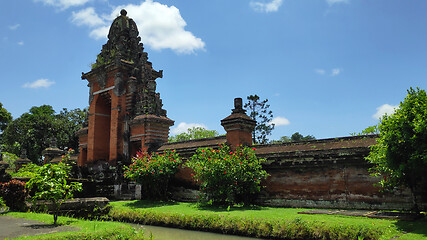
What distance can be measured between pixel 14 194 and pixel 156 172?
218 inches

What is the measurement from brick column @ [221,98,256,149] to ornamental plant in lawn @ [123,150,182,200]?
276cm

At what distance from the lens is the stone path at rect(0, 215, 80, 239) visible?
724 cm

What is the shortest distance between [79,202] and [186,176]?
189 inches

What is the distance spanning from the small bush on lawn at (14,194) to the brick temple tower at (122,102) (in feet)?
23.9

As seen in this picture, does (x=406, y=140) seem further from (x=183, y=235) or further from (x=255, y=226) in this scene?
(x=183, y=235)

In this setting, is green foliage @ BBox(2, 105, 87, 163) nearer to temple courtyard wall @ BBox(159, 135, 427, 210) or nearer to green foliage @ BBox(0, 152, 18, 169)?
green foliage @ BBox(0, 152, 18, 169)

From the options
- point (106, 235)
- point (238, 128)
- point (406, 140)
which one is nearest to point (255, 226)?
point (106, 235)

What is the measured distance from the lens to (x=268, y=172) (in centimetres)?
1280

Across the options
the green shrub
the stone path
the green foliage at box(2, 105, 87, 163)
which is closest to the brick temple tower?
the stone path

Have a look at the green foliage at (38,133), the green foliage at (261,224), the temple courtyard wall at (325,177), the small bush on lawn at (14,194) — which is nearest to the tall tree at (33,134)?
the green foliage at (38,133)

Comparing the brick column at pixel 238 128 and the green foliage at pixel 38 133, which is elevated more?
the green foliage at pixel 38 133

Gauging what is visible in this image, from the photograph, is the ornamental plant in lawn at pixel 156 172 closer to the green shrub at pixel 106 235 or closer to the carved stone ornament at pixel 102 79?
the green shrub at pixel 106 235

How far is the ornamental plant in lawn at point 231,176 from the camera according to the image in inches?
478

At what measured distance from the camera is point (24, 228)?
793 cm
